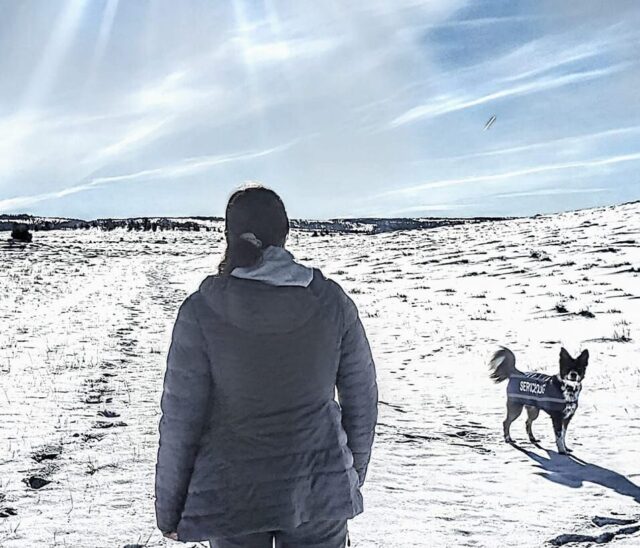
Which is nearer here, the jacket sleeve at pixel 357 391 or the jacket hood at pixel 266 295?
the jacket hood at pixel 266 295

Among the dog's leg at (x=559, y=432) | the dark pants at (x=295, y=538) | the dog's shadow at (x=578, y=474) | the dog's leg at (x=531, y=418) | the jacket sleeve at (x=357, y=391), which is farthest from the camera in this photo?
the dog's leg at (x=531, y=418)

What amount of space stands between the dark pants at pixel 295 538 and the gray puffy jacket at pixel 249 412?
51 mm

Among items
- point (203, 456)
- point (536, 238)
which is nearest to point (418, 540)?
point (203, 456)

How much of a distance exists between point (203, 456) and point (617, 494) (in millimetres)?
4014

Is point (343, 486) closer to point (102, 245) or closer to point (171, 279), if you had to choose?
point (171, 279)

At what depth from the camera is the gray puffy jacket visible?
215 cm

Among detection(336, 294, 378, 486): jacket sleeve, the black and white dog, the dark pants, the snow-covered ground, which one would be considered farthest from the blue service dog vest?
the dark pants

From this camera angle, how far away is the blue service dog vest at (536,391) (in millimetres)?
6219

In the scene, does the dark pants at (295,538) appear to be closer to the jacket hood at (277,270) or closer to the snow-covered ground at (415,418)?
the jacket hood at (277,270)

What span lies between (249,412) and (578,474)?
14.2 feet

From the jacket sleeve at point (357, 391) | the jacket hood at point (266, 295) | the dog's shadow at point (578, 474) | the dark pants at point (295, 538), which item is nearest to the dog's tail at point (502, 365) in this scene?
the dog's shadow at point (578, 474)

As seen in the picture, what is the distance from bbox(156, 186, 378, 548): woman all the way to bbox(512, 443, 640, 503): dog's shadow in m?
3.69

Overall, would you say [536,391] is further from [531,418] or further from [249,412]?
[249,412]

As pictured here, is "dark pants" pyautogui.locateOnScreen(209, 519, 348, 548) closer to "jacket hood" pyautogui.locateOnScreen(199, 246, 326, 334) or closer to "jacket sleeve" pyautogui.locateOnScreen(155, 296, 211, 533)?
"jacket sleeve" pyautogui.locateOnScreen(155, 296, 211, 533)
